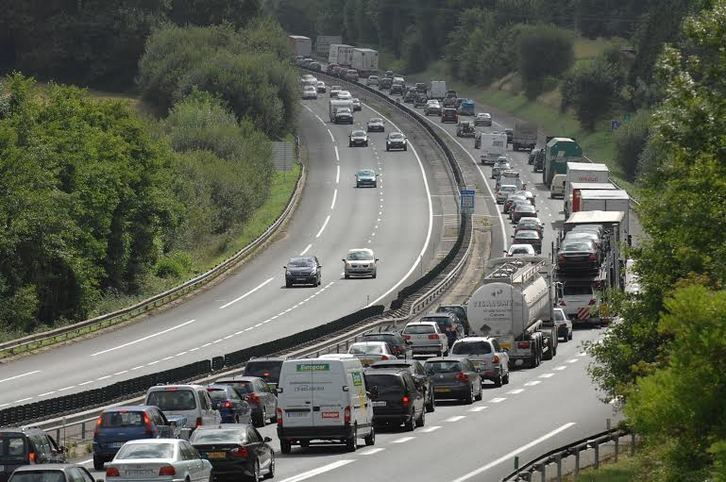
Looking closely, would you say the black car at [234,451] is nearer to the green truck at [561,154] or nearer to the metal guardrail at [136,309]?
the metal guardrail at [136,309]

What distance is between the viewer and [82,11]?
530 feet

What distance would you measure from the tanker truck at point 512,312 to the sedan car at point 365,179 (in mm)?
64067

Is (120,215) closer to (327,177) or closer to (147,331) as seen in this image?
(147,331)

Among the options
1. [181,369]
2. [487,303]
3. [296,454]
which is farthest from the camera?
[487,303]

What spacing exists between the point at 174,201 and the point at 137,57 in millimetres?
71456

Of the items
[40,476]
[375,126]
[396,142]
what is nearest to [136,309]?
[40,476]

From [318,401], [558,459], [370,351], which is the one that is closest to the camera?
[558,459]

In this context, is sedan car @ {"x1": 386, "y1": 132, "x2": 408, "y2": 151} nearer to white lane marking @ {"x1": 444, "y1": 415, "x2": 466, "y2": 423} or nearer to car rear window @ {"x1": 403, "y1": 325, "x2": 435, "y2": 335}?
car rear window @ {"x1": 403, "y1": 325, "x2": 435, "y2": 335}

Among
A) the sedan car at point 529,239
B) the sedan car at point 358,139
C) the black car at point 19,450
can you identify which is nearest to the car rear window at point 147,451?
the black car at point 19,450

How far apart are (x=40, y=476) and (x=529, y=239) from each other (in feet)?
221

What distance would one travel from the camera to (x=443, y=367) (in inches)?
1873

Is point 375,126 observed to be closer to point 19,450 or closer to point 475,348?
point 475,348

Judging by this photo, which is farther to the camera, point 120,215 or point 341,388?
point 120,215

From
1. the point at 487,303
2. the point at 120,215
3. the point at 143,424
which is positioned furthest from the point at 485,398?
the point at 120,215
